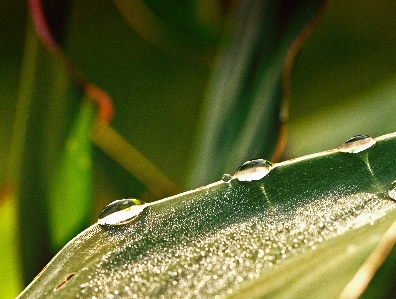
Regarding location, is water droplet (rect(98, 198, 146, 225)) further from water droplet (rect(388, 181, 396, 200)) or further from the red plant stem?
water droplet (rect(388, 181, 396, 200))

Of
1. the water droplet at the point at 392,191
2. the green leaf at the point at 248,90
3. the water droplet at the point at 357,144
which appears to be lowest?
the water droplet at the point at 392,191

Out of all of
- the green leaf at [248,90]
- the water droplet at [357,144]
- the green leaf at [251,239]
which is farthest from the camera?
the green leaf at [248,90]

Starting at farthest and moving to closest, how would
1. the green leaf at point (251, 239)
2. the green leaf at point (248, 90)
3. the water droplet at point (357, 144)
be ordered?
the green leaf at point (248, 90) < the water droplet at point (357, 144) < the green leaf at point (251, 239)

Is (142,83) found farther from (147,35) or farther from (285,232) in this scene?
(285,232)

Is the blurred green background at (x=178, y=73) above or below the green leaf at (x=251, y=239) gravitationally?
above

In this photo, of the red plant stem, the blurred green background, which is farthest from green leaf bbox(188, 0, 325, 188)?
the red plant stem

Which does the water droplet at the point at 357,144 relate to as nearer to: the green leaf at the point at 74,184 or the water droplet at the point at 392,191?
the water droplet at the point at 392,191

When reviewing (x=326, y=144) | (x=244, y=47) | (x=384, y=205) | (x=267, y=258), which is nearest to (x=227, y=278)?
(x=267, y=258)

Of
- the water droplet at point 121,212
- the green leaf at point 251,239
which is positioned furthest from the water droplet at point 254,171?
the water droplet at point 121,212
